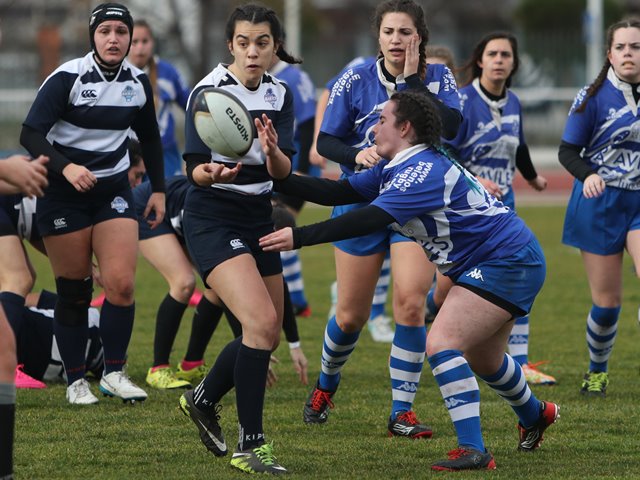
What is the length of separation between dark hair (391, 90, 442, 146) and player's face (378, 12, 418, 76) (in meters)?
0.87

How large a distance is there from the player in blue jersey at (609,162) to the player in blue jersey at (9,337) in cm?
359

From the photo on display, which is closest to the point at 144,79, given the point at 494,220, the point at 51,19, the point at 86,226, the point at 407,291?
the point at 86,226

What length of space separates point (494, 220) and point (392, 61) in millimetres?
1243

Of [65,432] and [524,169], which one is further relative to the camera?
[524,169]

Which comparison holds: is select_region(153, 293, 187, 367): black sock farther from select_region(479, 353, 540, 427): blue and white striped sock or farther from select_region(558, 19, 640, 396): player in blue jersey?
select_region(479, 353, 540, 427): blue and white striped sock

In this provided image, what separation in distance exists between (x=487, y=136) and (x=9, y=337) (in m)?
3.87

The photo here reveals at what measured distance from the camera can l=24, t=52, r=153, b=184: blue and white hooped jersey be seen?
20.5 ft

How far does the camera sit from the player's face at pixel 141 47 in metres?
9.10

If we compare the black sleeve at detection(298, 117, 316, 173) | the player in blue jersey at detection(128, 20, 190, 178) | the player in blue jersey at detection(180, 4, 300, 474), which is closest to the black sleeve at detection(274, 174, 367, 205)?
the player in blue jersey at detection(180, 4, 300, 474)

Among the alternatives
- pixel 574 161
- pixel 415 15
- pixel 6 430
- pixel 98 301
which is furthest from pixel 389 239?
pixel 98 301

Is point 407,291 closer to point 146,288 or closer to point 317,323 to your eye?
point 317,323

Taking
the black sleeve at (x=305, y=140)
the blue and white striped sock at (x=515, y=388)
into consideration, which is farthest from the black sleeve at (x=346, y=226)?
the black sleeve at (x=305, y=140)

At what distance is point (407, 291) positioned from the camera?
6172 millimetres

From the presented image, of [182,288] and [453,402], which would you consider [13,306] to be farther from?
[453,402]
